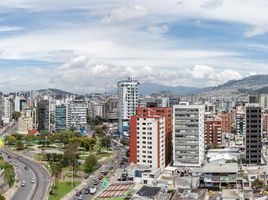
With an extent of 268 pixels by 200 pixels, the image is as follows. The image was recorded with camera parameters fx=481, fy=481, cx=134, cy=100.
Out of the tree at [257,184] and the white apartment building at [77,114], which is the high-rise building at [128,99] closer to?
the white apartment building at [77,114]

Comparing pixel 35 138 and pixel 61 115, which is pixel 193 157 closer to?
pixel 35 138

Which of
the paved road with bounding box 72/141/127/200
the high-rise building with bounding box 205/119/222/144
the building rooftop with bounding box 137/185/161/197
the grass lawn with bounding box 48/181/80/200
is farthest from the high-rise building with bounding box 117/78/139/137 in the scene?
the building rooftop with bounding box 137/185/161/197

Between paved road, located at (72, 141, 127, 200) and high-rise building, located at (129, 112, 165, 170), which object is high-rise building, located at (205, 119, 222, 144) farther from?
high-rise building, located at (129, 112, 165, 170)

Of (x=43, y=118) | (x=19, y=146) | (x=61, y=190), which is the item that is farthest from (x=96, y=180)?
(x=43, y=118)

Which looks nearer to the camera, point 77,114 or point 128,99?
point 128,99

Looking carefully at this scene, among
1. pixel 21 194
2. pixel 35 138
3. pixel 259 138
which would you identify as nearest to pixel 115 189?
pixel 21 194

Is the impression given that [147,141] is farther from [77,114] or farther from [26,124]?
[77,114]

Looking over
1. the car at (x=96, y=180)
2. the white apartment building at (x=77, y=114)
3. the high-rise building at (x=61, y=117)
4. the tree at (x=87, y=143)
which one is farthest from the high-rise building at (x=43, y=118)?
the car at (x=96, y=180)
